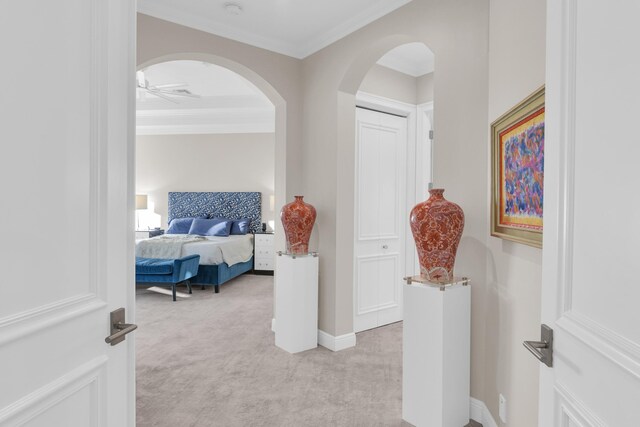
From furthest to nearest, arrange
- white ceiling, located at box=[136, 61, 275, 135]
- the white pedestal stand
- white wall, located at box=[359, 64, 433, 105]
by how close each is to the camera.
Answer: white ceiling, located at box=[136, 61, 275, 135] → white wall, located at box=[359, 64, 433, 105] → the white pedestal stand

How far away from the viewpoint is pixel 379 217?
388cm

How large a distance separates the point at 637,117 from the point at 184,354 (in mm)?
3301

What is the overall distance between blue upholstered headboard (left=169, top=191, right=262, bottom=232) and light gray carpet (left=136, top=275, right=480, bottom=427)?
3.24m

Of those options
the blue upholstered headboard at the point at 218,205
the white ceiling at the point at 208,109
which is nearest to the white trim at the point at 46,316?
the white ceiling at the point at 208,109

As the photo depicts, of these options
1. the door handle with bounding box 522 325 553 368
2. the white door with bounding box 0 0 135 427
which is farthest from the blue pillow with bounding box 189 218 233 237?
the door handle with bounding box 522 325 553 368

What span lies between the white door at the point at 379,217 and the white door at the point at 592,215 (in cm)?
279

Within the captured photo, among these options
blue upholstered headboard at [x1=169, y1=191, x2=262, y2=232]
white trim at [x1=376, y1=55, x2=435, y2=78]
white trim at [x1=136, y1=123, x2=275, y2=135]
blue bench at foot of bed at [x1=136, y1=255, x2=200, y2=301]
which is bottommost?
blue bench at foot of bed at [x1=136, y1=255, x2=200, y2=301]

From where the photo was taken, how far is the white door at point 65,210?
74cm

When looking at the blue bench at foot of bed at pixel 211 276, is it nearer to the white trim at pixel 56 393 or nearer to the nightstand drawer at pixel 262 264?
the nightstand drawer at pixel 262 264

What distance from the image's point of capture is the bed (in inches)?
211

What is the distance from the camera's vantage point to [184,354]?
315 cm

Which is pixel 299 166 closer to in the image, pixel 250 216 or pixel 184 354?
pixel 184 354

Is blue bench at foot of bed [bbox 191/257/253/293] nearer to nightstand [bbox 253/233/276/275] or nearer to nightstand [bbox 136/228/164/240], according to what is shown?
nightstand [bbox 253/233/276/275]

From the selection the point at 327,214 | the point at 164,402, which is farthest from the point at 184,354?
the point at 327,214
